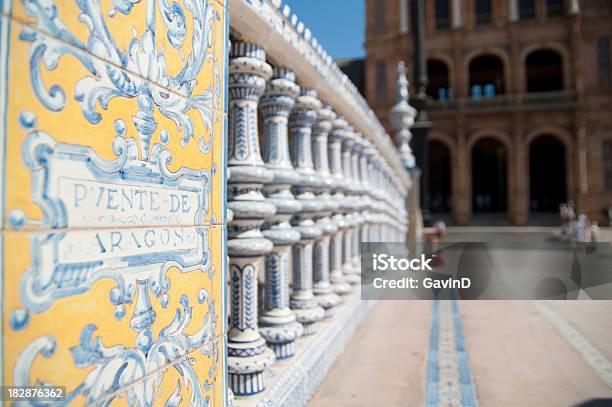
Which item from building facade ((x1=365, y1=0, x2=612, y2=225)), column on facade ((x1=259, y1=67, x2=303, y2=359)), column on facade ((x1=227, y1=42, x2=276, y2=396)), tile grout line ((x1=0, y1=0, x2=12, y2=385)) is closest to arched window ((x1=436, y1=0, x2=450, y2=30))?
building facade ((x1=365, y1=0, x2=612, y2=225))

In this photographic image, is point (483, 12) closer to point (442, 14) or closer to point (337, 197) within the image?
point (442, 14)

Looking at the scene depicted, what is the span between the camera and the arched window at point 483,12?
2267cm

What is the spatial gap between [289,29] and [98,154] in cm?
126

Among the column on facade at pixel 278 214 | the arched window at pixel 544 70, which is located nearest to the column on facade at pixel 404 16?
the arched window at pixel 544 70

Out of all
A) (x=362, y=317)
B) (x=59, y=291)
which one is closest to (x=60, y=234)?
(x=59, y=291)

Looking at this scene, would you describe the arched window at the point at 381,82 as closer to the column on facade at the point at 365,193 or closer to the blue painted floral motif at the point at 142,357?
the column on facade at the point at 365,193

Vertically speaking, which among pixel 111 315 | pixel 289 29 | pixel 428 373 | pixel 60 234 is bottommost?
pixel 428 373

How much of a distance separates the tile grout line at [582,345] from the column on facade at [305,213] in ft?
5.05

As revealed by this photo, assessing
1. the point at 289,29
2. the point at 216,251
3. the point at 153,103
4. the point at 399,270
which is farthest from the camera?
the point at 399,270

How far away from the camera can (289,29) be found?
1897 mm

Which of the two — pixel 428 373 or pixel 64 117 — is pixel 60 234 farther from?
pixel 428 373

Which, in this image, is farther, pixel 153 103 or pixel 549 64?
pixel 549 64

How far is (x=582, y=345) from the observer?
294 cm

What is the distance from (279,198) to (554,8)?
25347 mm
